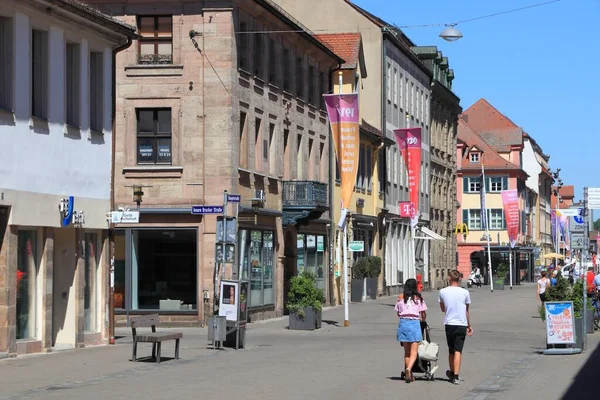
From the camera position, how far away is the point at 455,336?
62.2 ft

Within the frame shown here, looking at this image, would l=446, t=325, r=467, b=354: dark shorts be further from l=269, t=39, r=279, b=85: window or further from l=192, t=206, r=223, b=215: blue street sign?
l=269, t=39, r=279, b=85: window

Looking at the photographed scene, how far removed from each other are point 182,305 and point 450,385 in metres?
18.9

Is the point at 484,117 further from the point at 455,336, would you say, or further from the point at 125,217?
the point at 455,336

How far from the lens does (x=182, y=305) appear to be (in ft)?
121

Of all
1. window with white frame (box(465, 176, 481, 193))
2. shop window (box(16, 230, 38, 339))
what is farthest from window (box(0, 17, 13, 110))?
window with white frame (box(465, 176, 481, 193))

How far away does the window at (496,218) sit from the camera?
109m

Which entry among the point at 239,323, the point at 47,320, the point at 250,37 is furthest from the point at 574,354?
the point at 250,37

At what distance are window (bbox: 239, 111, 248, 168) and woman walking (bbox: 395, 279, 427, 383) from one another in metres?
19.0

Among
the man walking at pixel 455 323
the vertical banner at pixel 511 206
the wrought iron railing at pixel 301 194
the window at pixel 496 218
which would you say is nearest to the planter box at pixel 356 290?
the wrought iron railing at pixel 301 194

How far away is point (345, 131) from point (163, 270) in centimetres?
649

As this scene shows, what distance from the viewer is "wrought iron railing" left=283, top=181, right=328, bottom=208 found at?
42.6 meters

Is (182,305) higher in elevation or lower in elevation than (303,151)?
lower

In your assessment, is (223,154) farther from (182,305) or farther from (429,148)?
(429,148)

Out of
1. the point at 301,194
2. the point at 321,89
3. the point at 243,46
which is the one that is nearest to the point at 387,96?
the point at 321,89
